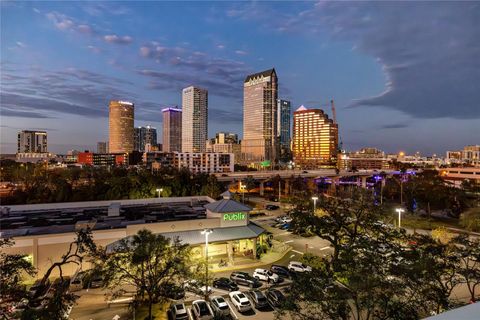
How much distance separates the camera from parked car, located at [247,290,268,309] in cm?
1700

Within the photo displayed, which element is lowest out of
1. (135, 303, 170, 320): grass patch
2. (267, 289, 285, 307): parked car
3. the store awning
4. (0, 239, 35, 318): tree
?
(135, 303, 170, 320): grass patch

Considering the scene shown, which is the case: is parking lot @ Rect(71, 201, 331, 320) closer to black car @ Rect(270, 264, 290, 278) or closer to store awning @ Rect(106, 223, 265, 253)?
black car @ Rect(270, 264, 290, 278)

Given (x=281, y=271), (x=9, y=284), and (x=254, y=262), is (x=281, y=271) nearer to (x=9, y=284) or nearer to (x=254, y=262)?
(x=254, y=262)

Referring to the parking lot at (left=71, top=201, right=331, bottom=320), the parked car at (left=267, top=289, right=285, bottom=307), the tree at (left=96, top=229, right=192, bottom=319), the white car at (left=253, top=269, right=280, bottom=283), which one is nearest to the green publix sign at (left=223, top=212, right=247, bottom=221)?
the parking lot at (left=71, top=201, right=331, bottom=320)

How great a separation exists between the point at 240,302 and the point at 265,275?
4.49 meters

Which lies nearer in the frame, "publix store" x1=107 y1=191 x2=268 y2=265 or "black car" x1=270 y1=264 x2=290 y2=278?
"black car" x1=270 y1=264 x2=290 y2=278

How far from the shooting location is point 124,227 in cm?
2425

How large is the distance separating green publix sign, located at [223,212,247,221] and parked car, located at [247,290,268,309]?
8647 mm

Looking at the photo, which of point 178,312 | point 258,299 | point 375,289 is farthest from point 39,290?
point 375,289

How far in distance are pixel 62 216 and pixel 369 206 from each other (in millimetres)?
29824

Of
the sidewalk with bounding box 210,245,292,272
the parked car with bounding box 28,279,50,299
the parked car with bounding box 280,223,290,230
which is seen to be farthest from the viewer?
the parked car with bounding box 280,223,290,230

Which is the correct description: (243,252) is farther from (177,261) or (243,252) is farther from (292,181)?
(292,181)

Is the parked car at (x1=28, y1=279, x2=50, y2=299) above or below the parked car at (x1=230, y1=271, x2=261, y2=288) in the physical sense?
above

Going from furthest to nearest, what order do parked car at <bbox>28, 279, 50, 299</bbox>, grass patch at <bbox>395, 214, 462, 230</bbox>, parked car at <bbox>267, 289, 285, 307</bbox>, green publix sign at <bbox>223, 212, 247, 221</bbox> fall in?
grass patch at <bbox>395, 214, 462, 230</bbox>
green publix sign at <bbox>223, 212, 247, 221</bbox>
parked car at <bbox>267, 289, 285, 307</bbox>
parked car at <bbox>28, 279, 50, 299</bbox>
